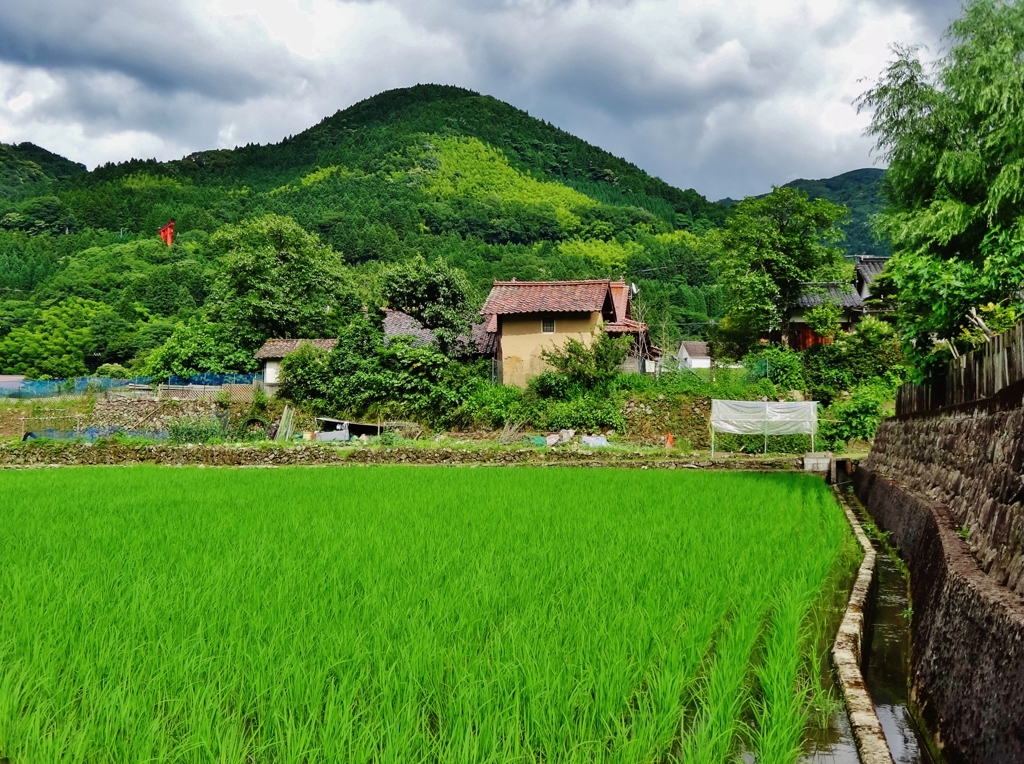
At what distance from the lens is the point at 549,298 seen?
28.0 meters

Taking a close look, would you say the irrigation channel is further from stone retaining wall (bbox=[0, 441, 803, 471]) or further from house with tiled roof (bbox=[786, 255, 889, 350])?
house with tiled roof (bbox=[786, 255, 889, 350])

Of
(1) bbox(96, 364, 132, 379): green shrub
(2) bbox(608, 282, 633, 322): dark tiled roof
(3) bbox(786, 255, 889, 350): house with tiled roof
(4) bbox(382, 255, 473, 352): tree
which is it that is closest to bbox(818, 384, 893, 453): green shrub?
(3) bbox(786, 255, 889, 350): house with tiled roof

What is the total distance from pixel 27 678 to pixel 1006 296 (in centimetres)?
1028

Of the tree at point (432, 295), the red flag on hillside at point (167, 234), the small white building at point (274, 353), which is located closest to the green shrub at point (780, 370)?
the tree at point (432, 295)

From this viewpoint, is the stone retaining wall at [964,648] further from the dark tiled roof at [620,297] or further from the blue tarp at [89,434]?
the dark tiled roof at [620,297]

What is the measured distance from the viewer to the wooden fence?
5.25m

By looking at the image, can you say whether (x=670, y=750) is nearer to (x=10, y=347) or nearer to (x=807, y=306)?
(x=807, y=306)

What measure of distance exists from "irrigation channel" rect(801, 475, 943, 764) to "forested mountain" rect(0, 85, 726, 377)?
984 inches

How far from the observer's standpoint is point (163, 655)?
128 inches

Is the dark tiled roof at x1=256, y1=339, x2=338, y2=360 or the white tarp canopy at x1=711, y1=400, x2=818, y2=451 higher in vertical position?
the dark tiled roof at x1=256, y1=339, x2=338, y2=360

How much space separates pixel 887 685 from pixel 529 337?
24774mm

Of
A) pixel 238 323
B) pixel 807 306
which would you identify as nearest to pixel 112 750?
pixel 807 306

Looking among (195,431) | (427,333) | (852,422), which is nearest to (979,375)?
(852,422)

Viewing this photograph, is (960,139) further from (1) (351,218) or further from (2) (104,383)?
(1) (351,218)
